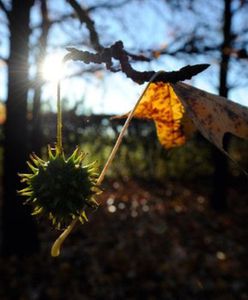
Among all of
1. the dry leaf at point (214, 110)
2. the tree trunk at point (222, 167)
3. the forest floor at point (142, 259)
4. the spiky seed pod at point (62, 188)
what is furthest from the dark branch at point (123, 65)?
the tree trunk at point (222, 167)

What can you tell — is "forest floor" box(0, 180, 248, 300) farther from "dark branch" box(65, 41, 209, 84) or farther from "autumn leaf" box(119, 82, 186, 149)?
"dark branch" box(65, 41, 209, 84)

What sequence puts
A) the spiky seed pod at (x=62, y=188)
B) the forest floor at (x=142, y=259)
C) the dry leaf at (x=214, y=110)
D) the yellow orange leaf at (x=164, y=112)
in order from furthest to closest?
the forest floor at (x=142, y=259)
the yellow orange leaf at (x=164, y=112)
the dry leaf at (x=214, y=110)
the spiky seed pod at (x=62, y=188)

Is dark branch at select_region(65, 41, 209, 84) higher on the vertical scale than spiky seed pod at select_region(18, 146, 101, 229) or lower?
→ higher

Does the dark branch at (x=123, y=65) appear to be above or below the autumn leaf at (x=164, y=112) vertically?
above

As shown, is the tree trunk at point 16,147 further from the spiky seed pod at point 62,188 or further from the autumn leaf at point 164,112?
the spiky seed pod at point 62,188

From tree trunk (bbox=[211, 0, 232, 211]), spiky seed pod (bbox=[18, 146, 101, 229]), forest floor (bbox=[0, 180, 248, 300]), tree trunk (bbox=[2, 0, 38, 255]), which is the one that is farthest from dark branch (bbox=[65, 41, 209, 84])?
tree trunk (bbox=[211, 0, 232, 211])

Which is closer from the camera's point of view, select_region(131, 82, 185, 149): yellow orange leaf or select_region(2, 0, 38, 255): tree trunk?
select_region(131, 82, 185, 149): yellow orange leaf

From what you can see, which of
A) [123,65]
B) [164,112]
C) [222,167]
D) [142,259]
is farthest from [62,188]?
[222,167]
